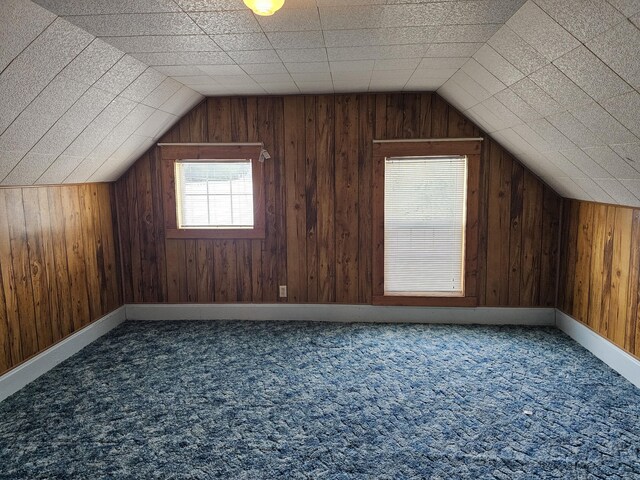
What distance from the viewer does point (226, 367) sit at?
3354 mm

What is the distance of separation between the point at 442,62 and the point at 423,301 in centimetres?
218

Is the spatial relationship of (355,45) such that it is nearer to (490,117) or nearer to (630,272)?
(490,117)

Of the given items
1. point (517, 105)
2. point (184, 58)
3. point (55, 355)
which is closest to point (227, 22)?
point (184, 58)

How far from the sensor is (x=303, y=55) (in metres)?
2.86

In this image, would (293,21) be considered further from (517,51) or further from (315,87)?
(315,87)

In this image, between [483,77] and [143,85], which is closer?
[483,77]

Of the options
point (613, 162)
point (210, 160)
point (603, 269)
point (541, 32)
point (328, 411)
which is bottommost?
point (328, 411)

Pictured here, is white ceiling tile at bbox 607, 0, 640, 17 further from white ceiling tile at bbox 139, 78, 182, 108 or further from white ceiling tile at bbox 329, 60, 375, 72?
white ceiling tile at bbox 139, 78, 182, 108

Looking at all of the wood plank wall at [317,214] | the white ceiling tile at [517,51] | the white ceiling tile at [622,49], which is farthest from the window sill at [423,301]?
the white ceiling tile at [622,49]

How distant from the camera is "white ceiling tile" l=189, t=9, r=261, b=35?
212cm

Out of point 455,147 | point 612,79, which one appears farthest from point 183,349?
point 612,79

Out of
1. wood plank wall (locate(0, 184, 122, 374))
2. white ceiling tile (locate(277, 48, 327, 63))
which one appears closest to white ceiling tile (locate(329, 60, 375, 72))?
white ceiling tile (locate(277, 48, 327, 63))

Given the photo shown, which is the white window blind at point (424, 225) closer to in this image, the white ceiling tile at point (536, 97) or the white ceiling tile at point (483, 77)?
the white ceiling tile at point (483, 77)

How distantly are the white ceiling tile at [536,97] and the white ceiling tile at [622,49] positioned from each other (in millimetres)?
655
